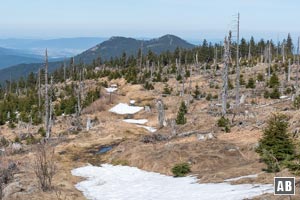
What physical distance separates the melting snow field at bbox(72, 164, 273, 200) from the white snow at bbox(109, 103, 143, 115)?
34139mm

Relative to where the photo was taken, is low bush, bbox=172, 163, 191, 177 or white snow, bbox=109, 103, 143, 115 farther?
white snow, bbox=109, 103, 143, 115

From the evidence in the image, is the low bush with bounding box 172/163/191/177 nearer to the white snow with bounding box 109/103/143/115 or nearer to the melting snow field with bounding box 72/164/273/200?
the melting snow field with bounding box 72/164/273/200

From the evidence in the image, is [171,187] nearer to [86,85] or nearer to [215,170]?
[215,170]

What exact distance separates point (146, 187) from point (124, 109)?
43.5 metres

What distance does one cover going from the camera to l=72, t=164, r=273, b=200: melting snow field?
591 inches

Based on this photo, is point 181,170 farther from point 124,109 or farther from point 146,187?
point 124,109

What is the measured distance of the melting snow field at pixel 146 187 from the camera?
49.2 ft

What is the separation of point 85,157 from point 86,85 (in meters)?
61.8

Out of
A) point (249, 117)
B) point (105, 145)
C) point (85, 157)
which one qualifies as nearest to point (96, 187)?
point (85, 157)

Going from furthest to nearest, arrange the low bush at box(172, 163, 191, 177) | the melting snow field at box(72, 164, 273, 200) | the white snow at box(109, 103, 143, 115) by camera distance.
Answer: the white snow at box(109, 103, 143, 115), the low bush at box(172, 163, 191, 177), the melting snow field at box(72, 164, 273, 200)

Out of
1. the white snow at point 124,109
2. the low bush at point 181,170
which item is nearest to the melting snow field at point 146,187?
the low bush at point 181,170

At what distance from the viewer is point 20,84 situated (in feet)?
380

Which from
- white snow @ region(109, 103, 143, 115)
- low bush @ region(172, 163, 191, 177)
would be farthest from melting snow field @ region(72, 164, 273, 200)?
white snow @ region(109, 103, 143, 115)

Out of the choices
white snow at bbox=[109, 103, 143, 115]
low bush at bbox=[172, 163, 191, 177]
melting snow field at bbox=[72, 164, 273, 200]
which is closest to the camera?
melting snow field at bbox=[72, 164, 273, 200]
